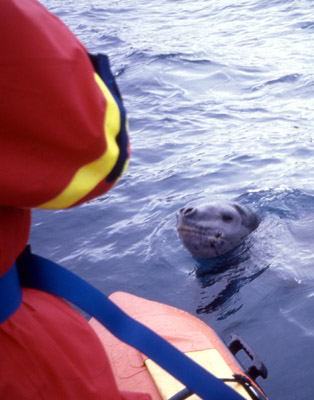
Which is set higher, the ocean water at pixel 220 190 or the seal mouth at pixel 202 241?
the seal mouth at pixel 202 241

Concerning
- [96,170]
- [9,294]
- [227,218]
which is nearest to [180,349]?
[9,294]

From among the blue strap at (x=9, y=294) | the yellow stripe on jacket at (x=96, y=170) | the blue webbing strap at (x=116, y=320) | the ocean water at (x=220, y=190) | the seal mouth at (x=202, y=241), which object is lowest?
the ocean water at (x=220, y=190)

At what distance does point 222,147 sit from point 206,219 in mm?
3386

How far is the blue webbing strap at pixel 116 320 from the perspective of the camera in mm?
2104

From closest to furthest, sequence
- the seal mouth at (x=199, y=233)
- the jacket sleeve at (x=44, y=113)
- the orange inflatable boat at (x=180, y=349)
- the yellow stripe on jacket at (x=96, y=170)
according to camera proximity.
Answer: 1. the jacket sleeve at (x=44, y=113)
2. the yellow stripe on jacket at (x=96, y=170)
3. the orange inflatable boat at (x=180, y=349)
4. the seal mouth at (x=199, y=233)

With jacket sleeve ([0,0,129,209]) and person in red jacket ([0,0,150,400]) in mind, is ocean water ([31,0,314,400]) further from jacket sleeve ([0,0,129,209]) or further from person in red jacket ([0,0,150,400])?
jacket sleeve ([0,0,129,209])

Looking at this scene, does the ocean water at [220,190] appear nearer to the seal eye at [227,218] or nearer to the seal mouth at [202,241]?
the seal mouth at [202,241]

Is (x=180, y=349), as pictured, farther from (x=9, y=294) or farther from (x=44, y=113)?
(x=44, y=113)

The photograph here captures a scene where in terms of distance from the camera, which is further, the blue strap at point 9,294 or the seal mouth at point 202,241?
the seal mouth at point 202,241

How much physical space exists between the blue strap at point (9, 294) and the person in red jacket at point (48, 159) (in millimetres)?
13

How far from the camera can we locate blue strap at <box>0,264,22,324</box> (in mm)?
1905

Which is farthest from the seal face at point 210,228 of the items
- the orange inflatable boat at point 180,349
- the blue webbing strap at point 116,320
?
the blue webbing strap at point 116,320

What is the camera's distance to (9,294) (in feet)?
6.31

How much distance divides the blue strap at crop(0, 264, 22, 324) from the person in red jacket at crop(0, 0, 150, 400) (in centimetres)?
1
